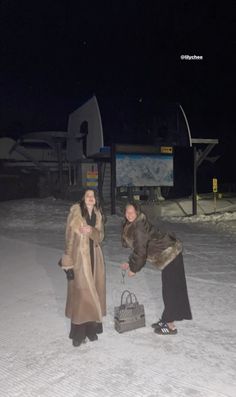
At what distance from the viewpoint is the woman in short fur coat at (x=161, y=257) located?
4.46 meters

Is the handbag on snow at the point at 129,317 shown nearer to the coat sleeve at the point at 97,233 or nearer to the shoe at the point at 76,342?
the shoe at the point at 76,342

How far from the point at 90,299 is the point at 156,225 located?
110 centimetres

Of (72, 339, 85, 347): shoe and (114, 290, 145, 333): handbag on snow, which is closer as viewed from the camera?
(72, 339, 85, 347): shoe

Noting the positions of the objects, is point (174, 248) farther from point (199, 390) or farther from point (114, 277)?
point (114, 277)

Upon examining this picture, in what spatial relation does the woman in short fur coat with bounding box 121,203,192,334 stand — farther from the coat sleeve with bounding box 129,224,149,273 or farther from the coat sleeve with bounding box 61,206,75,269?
the coat sleeve with bounding box 61,206,75,269

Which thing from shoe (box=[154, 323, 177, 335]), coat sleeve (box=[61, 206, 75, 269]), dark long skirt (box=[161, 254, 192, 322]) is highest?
coat sleeve (box=[61, 206, 75, 269])

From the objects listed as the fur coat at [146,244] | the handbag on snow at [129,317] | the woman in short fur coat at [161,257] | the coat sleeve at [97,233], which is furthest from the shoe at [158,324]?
the coat sleeve at [97,233]

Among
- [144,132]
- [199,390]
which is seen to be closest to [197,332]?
[199,390]

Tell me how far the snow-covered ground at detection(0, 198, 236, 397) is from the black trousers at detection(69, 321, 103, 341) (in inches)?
4.0

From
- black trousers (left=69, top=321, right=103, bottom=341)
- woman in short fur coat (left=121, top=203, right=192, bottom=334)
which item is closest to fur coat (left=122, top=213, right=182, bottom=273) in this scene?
woman in short fur coat (left=121, top=203, right=192, bottom=334)

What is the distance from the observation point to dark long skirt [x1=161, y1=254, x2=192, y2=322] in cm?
461

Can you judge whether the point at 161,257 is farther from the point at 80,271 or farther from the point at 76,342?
the point at 76,342

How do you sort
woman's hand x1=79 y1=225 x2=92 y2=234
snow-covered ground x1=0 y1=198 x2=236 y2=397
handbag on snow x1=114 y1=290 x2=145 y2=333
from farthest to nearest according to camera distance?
handbag on snow x1=114 y1=290 x2=145 y2=333 < woman's hand x1=79 y1=225 x2=92 y2=234 < snow-covered ground x1=0 y1=198 x2=236 y2=397

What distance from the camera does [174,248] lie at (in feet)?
15.0
